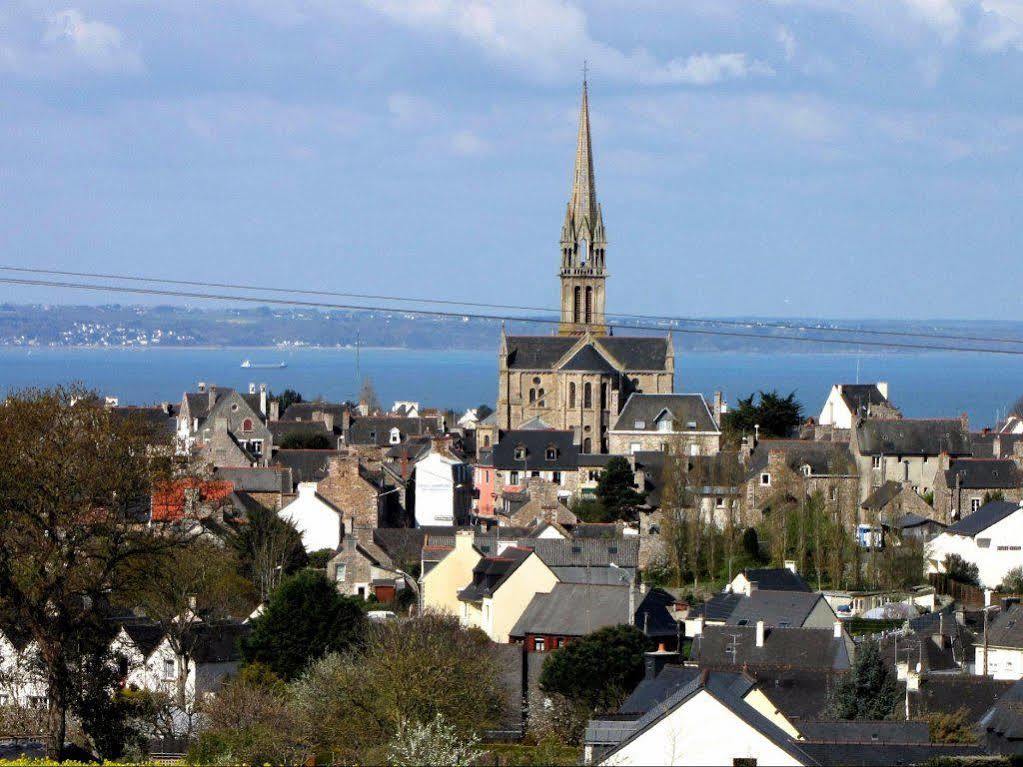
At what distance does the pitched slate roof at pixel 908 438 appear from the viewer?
6725 centimetres

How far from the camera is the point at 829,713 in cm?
3506

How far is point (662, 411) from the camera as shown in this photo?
84.6m

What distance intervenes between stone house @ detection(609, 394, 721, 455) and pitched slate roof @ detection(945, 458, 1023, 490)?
52.6 feet

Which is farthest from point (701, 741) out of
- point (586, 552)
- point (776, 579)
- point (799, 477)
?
point (799, 477)

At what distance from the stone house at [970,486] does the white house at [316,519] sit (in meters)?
19.4

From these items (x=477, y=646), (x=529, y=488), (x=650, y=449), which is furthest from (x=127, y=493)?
(x=650, y=449)

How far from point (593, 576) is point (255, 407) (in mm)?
47999

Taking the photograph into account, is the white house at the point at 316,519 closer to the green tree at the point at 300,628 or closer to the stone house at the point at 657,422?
the green tree at the point at 300,628

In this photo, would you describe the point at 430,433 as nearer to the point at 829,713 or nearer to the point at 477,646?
A: the point at 477,646

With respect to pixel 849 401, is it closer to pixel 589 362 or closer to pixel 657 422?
pixel 657 422

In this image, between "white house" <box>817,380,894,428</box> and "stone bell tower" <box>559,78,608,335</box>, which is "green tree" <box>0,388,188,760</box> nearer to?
"white house" <box>817,380,894,428</box>

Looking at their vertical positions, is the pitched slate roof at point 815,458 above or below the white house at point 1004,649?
above

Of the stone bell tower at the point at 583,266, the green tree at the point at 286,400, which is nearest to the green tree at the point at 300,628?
the green tree at the point at 286,400

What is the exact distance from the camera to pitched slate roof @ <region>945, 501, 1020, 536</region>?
5772 centimetres
